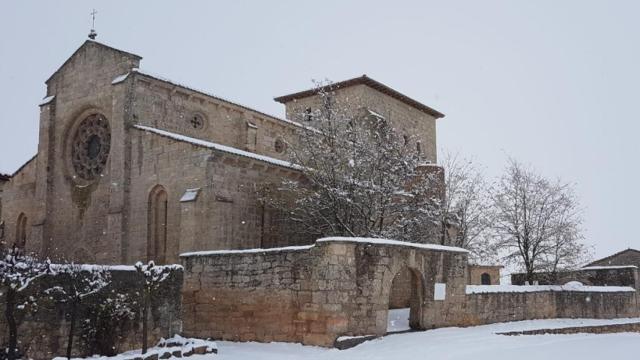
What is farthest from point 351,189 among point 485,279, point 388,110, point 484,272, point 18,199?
point 485,279

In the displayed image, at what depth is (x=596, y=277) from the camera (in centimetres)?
2994

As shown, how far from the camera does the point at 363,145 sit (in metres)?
24.2

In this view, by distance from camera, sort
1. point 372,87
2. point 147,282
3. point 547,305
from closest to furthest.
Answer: point 147,282 → point 547,305 → point 372,87

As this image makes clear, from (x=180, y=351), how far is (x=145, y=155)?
39.0ft

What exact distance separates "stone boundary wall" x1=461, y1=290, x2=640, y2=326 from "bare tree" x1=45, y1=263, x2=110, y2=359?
33.2 feet

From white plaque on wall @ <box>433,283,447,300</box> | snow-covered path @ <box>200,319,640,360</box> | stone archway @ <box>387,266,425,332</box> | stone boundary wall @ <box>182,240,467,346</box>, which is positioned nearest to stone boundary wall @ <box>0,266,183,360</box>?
snow-covered path @ <box>200,319,640,360</box>

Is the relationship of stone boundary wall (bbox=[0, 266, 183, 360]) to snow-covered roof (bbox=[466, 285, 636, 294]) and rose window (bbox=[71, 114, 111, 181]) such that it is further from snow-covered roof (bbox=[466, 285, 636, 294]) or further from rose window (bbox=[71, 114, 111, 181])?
rose window (bbox=[71, 114, 111, 181])

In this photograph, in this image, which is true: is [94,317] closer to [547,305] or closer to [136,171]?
[136,171]

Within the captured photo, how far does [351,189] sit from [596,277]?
14.7 m

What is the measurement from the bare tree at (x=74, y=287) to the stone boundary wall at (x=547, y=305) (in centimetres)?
1013

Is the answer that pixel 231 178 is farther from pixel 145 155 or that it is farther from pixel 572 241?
pixel 572 241

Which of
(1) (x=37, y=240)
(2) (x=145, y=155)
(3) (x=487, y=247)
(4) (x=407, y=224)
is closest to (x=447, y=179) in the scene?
(3) (x=487, y=247)

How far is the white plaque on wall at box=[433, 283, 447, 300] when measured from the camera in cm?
1622

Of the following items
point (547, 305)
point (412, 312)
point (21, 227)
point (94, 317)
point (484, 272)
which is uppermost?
point (21, 227)
